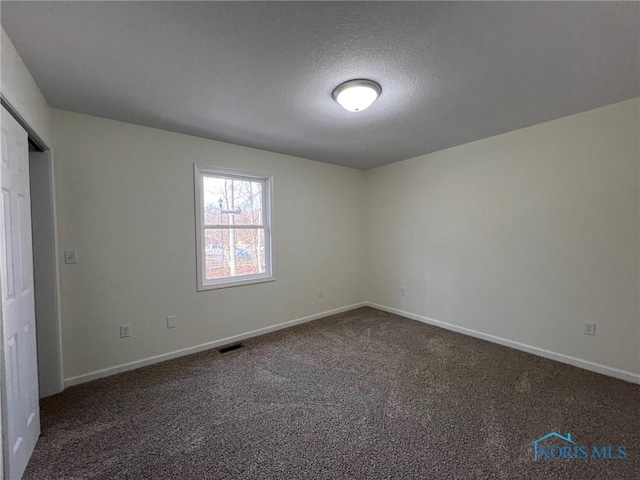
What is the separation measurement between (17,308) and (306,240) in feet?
9.51

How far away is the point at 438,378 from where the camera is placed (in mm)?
2404

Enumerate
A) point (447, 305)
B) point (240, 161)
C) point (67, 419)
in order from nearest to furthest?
point (67, 419)
point (240, 161)
point (447, 305)

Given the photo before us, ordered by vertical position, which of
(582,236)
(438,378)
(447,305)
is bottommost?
(438,378)

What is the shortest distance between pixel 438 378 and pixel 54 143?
3890mm

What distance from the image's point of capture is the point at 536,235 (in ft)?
9.21

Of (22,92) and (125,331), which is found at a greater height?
(22,92)

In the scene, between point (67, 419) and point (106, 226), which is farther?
point (106, 226)

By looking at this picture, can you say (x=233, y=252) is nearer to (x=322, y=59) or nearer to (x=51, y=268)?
(x=51, y=268)

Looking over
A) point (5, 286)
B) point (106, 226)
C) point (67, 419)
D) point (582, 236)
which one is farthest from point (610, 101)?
point (67, 419)

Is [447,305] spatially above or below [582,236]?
below

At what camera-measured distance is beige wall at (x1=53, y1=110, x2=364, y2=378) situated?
2.37 m

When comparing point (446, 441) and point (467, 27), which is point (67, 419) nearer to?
point (446, 441)

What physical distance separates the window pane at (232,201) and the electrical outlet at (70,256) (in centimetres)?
119

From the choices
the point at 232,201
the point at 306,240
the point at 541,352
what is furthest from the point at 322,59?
the point at 541,352
